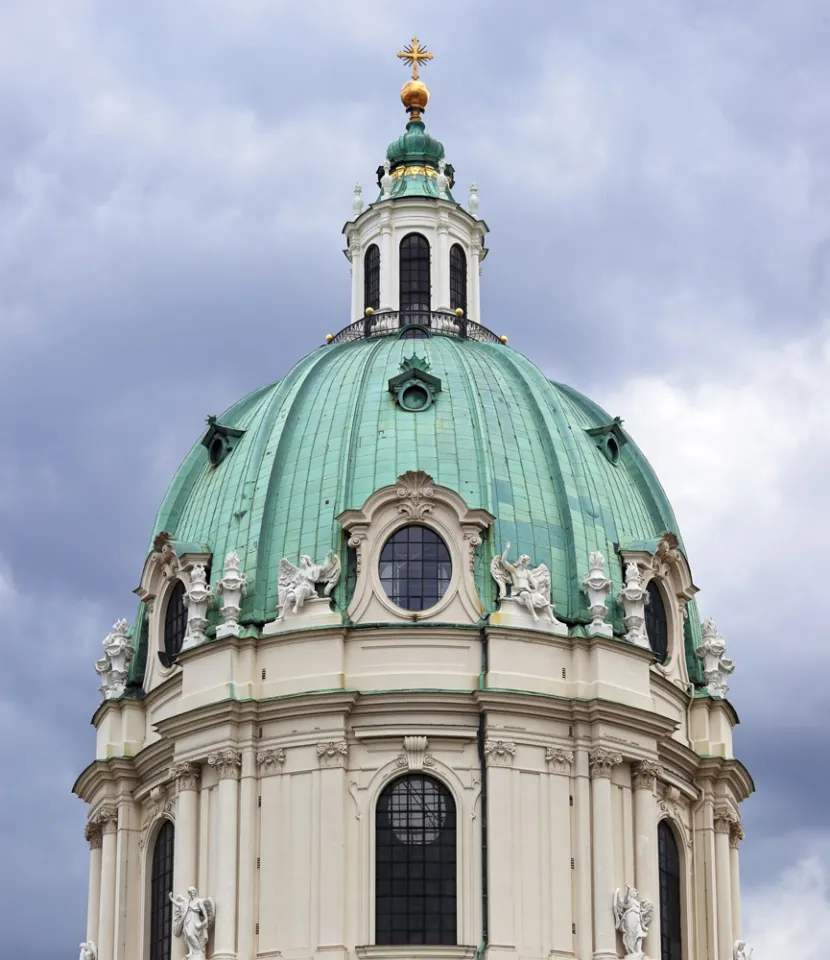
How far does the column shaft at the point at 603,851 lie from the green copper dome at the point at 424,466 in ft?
13.3

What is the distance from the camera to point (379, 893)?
2478 inches

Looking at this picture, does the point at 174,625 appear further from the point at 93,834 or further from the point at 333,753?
the point at 333,753

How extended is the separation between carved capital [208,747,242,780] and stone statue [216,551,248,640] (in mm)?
3042

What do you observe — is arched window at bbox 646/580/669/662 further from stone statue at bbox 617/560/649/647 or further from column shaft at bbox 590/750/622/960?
column shaft at bbox 590/750/622/960

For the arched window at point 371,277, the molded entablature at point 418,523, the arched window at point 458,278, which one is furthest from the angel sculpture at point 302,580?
the arched window at point 458,278

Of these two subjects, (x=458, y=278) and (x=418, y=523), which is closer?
(x=418, y=523)

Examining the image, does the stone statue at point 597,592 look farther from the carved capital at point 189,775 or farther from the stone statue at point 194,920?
the stone statue at point 194,920

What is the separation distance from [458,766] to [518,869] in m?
2.97

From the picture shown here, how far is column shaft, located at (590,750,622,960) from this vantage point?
6259 centimetres

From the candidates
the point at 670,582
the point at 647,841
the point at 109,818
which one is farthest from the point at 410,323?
the point at 647,841

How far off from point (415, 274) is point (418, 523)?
12.1m

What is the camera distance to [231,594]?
66.2 metres

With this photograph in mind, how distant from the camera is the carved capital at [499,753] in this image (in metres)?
63.6

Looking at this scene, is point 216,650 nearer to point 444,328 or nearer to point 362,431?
point 362,431
